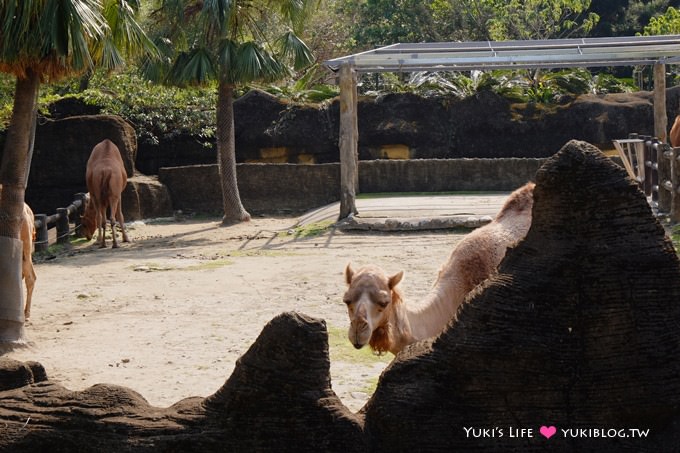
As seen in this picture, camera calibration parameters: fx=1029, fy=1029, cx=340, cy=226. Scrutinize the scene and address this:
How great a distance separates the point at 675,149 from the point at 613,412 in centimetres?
1352

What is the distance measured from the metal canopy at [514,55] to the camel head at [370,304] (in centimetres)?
1218

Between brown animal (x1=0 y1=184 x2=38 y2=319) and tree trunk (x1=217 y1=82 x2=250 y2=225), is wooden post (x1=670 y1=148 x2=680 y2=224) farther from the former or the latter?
brown animal (x1=0 y1=184 x2=38 y2=319)

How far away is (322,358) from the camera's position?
10.9 feet

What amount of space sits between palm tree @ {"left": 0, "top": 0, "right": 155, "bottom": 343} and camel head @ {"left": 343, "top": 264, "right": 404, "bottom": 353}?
12.3 feet

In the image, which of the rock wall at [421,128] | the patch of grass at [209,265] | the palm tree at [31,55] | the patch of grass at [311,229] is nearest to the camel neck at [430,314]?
the palm tree at [31,55]

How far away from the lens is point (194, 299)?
11.5 metres

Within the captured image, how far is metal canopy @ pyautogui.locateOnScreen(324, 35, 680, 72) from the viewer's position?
1816 centimetres

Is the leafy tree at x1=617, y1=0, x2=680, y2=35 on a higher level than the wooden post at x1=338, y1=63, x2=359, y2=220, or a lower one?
higher

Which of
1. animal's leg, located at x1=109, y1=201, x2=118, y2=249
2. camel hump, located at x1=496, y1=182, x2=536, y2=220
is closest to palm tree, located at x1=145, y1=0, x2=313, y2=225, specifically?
animal's leg, located at x1=109, y1=201, x2=118, y2=249

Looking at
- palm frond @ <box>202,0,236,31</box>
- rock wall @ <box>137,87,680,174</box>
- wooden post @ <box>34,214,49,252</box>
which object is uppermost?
palm frond @ <box>202,0,236,31</box>

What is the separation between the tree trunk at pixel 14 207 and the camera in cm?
907

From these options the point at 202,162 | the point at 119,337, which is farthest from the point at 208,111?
the point at 119,337

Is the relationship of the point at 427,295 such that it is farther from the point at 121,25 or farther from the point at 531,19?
the point at 531,19

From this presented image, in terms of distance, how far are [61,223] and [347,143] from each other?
5.16 metres
